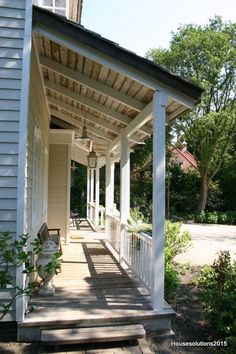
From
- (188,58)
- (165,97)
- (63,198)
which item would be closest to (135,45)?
(188,58)

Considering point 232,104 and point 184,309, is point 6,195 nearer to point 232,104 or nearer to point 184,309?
point 184,309

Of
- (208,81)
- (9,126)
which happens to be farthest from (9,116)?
(208,81)

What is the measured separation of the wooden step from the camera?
145 inches

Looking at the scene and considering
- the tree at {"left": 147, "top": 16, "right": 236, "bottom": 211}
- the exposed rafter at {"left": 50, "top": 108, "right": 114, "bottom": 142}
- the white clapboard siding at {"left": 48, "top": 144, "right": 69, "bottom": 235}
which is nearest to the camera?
the exposed rafter at {"left": 50, "top": 108, "right": 114, "bottom": 142}

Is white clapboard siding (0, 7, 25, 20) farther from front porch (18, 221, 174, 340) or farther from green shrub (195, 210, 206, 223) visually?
green shrub (195, 210, 206, 223)

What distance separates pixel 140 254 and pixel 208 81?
2068 centimetres

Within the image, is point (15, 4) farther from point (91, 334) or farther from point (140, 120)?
point (91, 334)

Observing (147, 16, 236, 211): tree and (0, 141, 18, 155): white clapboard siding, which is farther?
(147, 16, 236, 211): tree

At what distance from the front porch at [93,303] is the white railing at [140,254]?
175 mm

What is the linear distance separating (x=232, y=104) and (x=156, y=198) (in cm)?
2130

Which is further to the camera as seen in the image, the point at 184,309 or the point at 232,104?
the point at 232,104

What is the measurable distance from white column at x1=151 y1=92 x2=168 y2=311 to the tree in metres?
19.0

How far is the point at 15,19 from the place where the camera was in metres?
4.04

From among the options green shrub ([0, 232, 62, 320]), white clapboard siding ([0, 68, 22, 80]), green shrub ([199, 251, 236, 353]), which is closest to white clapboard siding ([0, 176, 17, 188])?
green shrub ([0, 232, 62, 320])
